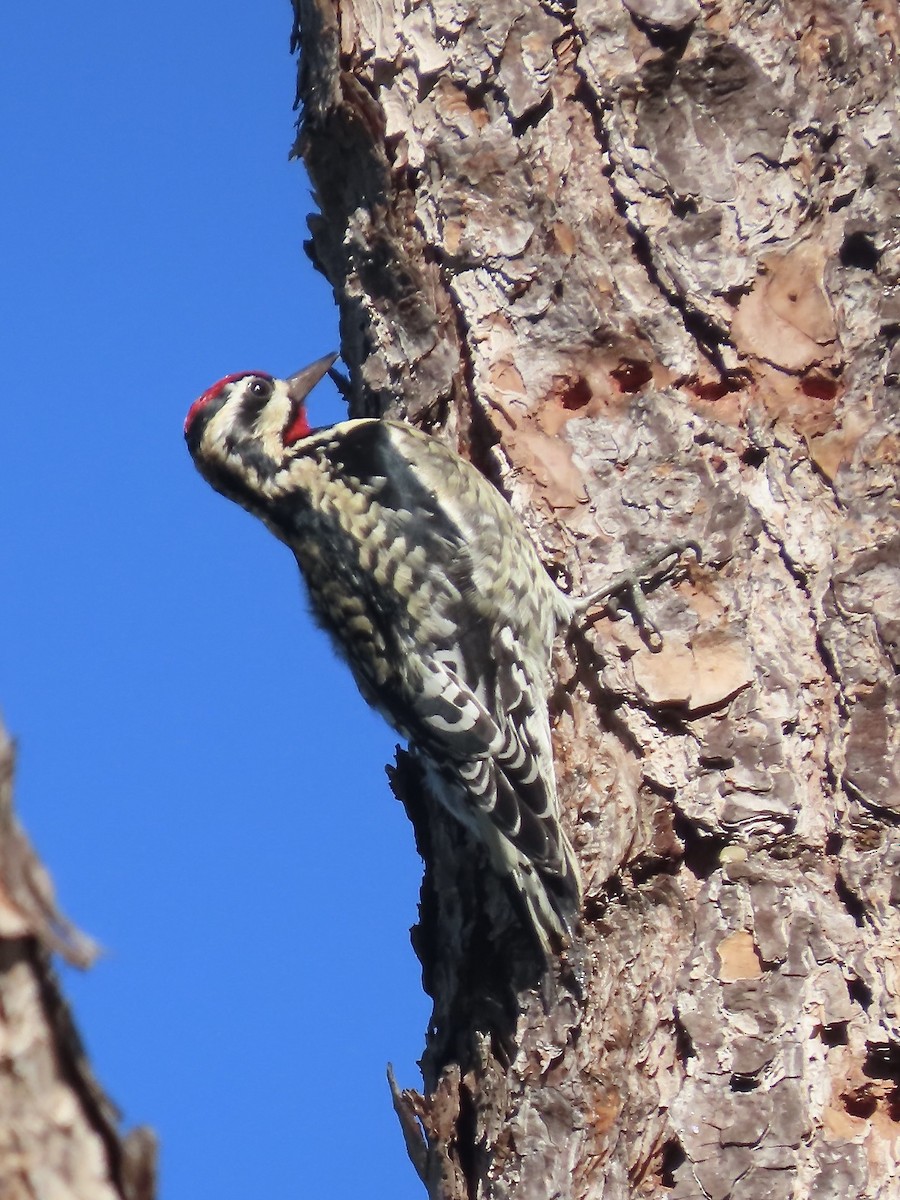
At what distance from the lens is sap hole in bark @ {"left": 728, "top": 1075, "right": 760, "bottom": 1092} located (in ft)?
9.55

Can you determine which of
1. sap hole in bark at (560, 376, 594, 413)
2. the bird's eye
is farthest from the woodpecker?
sap hole in bark at (560, 376, 594, 413)

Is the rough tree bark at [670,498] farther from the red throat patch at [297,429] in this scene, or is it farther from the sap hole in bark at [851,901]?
the red throat patch at [297,429]

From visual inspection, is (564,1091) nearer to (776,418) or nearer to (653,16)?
(776,418)

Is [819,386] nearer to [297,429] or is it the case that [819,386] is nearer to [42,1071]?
[297,429]

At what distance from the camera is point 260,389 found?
442cm

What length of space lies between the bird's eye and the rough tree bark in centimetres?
57

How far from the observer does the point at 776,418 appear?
11.1 feet

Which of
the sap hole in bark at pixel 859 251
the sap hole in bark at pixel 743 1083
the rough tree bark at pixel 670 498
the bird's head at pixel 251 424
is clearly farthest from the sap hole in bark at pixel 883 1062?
the bird's head at pixel 251 424

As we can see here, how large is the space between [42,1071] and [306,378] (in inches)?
129

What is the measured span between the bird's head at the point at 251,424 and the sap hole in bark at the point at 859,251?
158 cm

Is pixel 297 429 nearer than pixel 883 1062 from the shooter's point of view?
No

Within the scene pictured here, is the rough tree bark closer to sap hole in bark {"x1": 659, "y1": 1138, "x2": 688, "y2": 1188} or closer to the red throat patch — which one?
sap hole in bark {"x1": 659, "y1": 1138, "x2": 688, "y2": 1188}

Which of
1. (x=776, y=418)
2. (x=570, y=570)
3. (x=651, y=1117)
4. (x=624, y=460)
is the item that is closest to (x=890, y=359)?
(x=776, y=418)

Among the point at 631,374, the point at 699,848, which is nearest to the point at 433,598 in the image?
the point at 631,374
